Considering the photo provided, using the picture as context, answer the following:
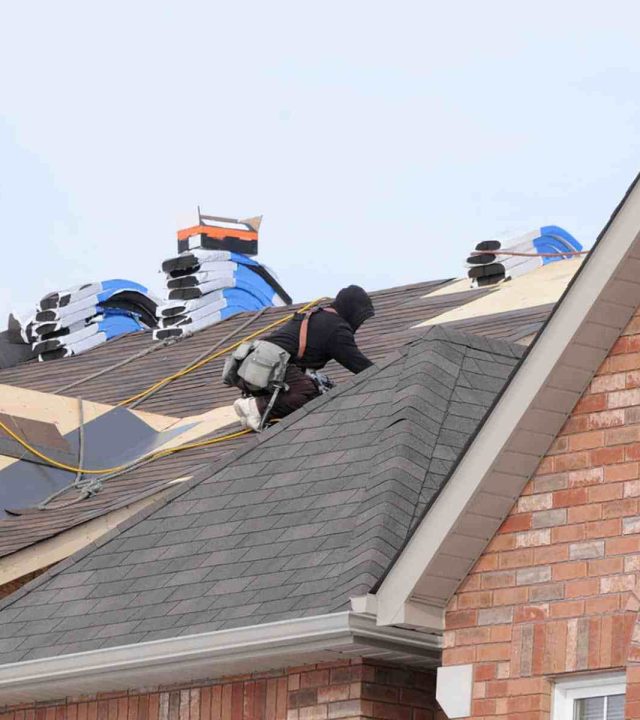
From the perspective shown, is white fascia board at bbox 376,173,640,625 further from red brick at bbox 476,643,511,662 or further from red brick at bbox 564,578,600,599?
red brick at bbox 564,578,600,599

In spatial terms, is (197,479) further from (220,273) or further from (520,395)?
(220,273)

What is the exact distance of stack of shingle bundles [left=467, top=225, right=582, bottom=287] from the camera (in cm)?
2050

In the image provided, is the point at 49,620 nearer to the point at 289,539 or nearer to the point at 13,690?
the point at 13,690

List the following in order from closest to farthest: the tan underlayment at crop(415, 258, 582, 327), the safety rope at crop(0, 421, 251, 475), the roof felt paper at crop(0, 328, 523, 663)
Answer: the roof felt paper at crop(0, 328, 523, 663) → the safety rope at crop(0, 421, 251, 475) → the tan underlayment at crop(415, 258, 582, 327)

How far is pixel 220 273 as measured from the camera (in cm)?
2481

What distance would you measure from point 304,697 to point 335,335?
4611mm

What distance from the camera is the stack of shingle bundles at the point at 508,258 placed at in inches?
807

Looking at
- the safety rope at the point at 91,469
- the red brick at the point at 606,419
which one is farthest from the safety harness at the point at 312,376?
the red brick at the point at 606,419

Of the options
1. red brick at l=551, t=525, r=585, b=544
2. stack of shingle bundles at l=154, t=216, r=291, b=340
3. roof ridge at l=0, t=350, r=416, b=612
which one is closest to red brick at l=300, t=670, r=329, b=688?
red brick at l=551, t=525, r=585, b=544

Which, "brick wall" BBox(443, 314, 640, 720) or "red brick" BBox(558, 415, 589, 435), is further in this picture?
"red brick" BBox(558, 415, 589, 435)

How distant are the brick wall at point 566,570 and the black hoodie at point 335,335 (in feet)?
16.5

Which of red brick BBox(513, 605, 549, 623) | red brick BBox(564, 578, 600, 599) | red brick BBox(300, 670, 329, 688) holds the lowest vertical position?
red brick BBox(300, 670, 329, 688)

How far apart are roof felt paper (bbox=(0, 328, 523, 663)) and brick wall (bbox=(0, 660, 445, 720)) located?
384mm

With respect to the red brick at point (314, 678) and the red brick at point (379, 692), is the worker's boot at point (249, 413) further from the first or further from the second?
the red brick at point (379, 692)
